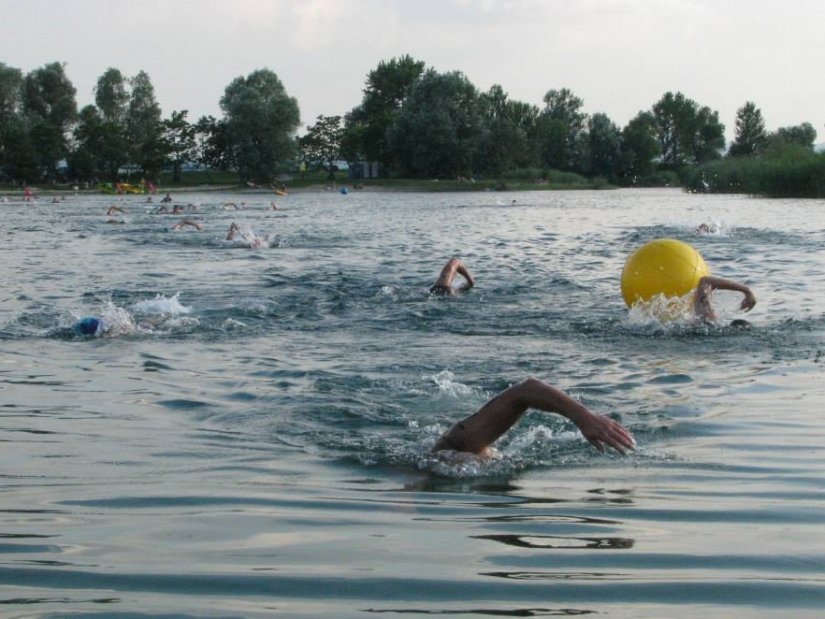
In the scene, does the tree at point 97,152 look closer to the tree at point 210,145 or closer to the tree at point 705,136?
the tree at point 210,145

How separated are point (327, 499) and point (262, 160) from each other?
96003mm

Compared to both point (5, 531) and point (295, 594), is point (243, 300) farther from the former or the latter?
point (295, 594)

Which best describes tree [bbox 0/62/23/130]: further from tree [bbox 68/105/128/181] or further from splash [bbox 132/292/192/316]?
splash [bbox 132/292/192/316]

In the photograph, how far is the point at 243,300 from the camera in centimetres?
1519

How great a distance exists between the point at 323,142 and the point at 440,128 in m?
23.0

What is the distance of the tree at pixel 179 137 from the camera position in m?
107

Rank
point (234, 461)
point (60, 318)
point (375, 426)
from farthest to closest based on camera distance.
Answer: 1. point (60, 318)
2. point (375, 426)
3. point (234, 461)

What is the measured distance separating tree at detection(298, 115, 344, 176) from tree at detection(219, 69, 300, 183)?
51.8ft

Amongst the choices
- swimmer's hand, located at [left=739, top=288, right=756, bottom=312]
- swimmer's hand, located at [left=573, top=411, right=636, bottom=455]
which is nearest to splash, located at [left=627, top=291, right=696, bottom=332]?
swimmer's hand, located at [left=739, top=288, right=756, bottom=312]

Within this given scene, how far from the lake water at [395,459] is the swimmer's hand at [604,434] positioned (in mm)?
345

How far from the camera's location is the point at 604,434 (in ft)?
18.0

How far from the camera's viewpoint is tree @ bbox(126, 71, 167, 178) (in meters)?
101

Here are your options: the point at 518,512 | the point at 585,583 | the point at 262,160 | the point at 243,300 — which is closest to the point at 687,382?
the point at 518,512

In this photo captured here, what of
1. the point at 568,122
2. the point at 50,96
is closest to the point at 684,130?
the point at 568,122
